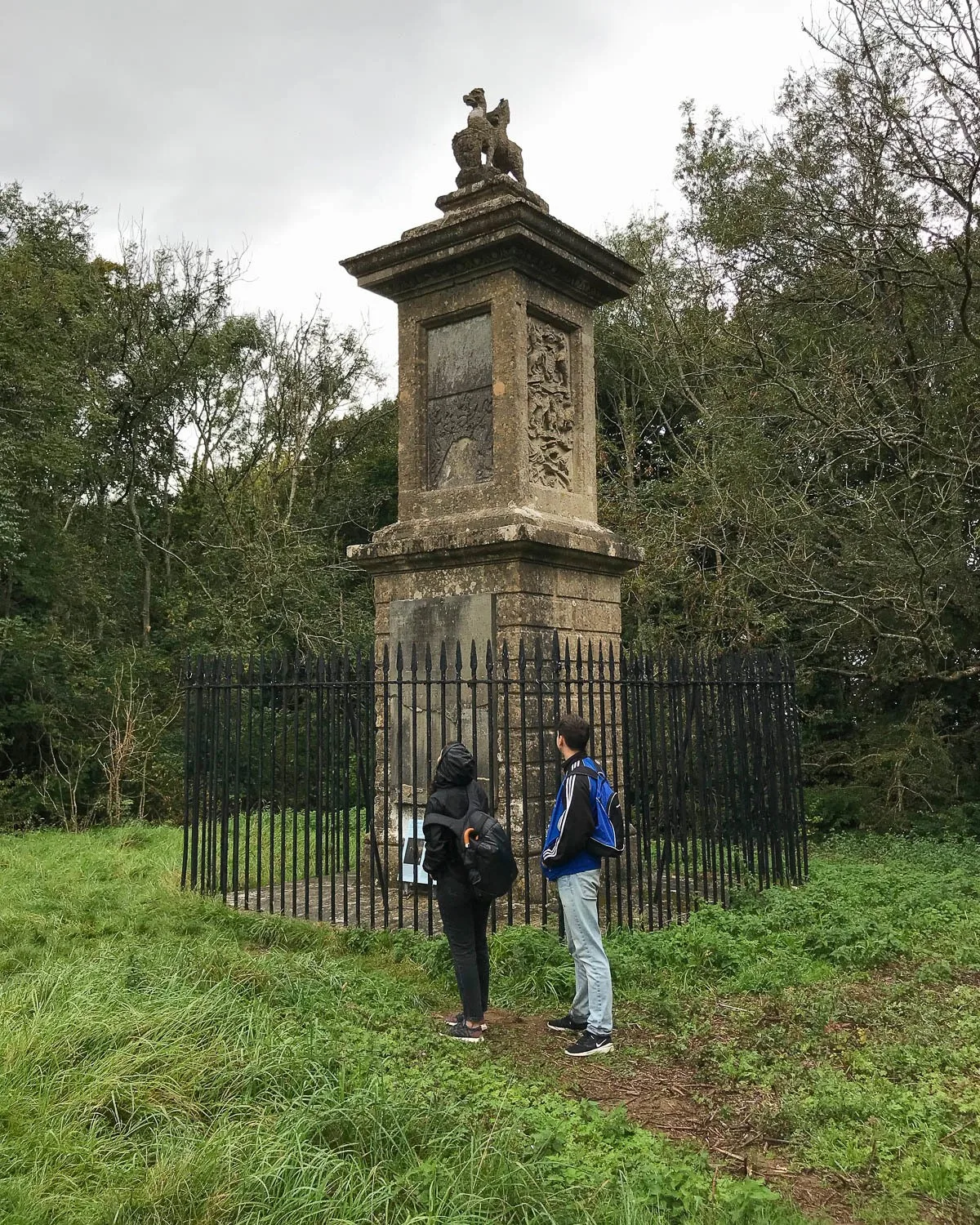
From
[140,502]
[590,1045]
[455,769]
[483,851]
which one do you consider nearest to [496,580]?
[455,769]

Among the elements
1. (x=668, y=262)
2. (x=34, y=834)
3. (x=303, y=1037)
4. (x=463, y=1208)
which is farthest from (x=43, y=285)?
(x=463, y=1208)

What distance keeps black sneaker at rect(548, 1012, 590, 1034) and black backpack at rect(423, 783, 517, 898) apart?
27.0 inches

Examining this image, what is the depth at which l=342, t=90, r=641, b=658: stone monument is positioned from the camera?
6484mm

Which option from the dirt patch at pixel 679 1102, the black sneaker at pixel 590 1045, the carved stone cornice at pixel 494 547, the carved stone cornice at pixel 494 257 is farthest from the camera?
the carved stone cornice at pixel 494 257

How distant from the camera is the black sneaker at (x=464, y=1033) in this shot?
4.20 meters

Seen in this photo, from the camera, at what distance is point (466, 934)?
437 cm

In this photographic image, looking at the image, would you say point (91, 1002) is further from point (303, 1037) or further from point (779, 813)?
point (779, 813)

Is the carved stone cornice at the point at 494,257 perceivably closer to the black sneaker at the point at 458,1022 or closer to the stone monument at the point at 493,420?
the stone monument at the point at 493,420

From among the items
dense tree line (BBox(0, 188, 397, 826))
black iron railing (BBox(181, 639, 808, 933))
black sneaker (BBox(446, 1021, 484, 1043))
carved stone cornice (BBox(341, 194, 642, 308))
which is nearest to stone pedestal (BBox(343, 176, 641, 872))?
carved stone cornice (BBox(341, 194, 642, 308))

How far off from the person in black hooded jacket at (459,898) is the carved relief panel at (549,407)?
116 inches

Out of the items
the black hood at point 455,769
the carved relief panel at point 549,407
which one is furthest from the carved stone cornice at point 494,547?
the black hood at point 455,769

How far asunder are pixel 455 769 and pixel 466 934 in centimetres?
77

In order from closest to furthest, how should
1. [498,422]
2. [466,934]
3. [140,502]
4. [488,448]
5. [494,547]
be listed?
[466,934]
[494,547]
[498,422]
[488,448]
[140,502]

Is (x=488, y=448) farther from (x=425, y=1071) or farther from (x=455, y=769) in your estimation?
(x=425, y=1071)
